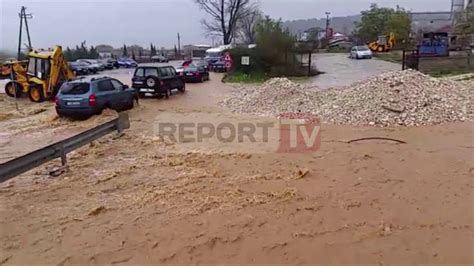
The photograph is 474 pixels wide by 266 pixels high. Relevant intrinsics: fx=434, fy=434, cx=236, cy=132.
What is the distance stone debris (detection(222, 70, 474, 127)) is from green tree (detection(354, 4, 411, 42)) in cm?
5574

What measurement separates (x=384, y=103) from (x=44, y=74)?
52.2ft

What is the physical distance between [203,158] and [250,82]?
67.9 feet

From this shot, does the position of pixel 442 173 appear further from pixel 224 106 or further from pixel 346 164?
pixel 224 106

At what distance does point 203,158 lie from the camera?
9516 millimetres

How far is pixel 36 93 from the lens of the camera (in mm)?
21047

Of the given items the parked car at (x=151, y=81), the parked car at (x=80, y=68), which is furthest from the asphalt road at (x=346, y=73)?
the parked car at (x=80, y=68)

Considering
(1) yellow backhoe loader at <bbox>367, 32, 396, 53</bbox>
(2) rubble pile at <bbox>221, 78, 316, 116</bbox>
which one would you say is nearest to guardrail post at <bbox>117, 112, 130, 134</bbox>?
(2) rubble pile at <bbox>221, 78, 316, 116</bbox>

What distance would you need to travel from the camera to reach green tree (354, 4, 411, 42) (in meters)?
68.6

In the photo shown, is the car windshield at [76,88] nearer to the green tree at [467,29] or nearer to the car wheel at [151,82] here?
the car wheel at [151,82]

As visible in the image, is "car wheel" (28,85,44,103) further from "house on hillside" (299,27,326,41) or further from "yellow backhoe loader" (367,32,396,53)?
"yellow backhoe loader" (367,32,396,53)

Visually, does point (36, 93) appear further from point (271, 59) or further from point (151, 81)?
point (271, 59)

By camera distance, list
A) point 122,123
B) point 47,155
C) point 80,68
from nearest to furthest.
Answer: point 47,155 < point 122,123 < point 80,68

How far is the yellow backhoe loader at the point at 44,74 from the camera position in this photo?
2073 centimetres

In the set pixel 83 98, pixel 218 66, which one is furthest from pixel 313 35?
pixel 83 98
